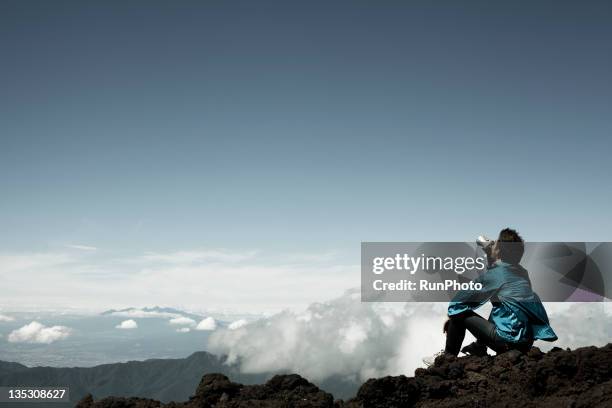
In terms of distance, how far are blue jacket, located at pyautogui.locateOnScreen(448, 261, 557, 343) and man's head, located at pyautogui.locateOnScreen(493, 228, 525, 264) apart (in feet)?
0.55

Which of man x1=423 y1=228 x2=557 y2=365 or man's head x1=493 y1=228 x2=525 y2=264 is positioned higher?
man's head x1=493 y1=228 x2=525 y2=264

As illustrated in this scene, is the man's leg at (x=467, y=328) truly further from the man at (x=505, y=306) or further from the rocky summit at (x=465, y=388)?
the rocky summit at (x=465, y=388)

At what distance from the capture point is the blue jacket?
9.95 meters

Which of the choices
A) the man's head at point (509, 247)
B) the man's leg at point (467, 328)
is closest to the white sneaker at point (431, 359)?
the man's leg at point (467, 328)

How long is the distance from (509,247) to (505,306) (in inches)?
52.4

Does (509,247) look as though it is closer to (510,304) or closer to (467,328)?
(510,304)

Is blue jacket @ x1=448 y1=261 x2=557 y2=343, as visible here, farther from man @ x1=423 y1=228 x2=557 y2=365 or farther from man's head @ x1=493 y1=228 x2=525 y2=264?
man's head @ x1=493 y1=228 x2=525 y2=264

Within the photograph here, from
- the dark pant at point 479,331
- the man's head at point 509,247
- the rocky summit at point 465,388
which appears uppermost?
the man's head at point 509,247

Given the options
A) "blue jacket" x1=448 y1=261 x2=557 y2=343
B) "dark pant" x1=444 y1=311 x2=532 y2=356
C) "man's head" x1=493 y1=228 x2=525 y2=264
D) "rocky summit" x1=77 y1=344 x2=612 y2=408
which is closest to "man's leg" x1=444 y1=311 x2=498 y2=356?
"dark pant" x1=444 y1=311 x2=532 y2=356

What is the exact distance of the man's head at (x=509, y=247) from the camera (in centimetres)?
1040

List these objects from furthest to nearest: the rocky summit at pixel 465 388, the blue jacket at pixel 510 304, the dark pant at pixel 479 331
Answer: the dark pant at pixel 479 331 < the blue jacket at pixel 510 304 < the rocky summit at pixel 465 388

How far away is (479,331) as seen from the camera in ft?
34.3

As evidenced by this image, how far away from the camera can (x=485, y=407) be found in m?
9.00

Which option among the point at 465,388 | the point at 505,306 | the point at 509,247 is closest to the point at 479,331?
the point at 505,306
